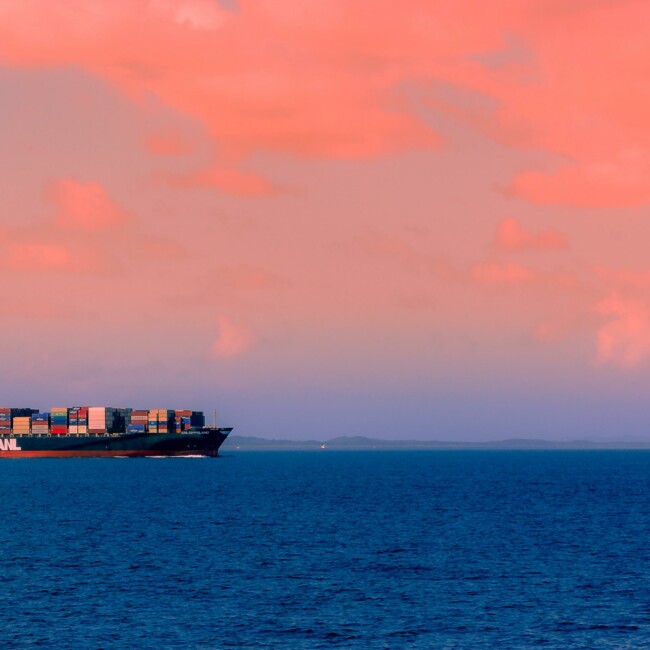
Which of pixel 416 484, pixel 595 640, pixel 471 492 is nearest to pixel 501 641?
pixel 595 640

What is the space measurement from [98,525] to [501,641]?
58.1 meters

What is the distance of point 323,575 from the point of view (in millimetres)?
64688

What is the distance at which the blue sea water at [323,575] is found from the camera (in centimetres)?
4834

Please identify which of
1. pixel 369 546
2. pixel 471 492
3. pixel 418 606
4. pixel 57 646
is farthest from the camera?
pixel 471 492

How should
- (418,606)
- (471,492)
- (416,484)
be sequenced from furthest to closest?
(416,484) < (471,492) < (418,606)

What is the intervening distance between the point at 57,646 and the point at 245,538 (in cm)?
3975

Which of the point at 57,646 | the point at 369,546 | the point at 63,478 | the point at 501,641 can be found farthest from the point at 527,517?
the point at 63,478

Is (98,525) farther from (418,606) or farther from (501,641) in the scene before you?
(501,641)

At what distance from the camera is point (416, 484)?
178m

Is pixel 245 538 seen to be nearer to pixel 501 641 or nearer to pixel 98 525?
pixel 98 525

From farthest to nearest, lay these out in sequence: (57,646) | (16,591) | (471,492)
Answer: (471,492) → (16,591) → (57,646)

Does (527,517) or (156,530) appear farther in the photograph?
(527,517)

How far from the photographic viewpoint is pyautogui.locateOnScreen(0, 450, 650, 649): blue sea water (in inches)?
1903

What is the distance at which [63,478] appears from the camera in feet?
609
